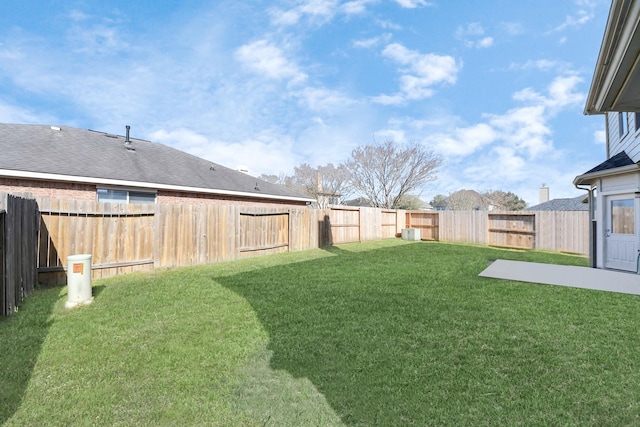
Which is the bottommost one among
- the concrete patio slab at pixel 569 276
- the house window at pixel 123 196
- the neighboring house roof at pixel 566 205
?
the concrete patio slab at pixel 569 276

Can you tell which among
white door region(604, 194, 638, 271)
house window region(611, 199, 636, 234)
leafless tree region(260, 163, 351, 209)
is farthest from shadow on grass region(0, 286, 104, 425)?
leafless tree region(260, 163, 351, 209)

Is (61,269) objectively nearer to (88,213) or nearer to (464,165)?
(88,213)

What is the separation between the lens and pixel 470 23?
1122 centimetres

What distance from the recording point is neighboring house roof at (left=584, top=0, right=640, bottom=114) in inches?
84.0

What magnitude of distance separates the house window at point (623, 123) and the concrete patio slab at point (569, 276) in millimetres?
4176

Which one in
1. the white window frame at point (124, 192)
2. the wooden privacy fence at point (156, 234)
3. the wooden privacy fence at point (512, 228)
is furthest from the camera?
the wooden privacy fence at point (512, 228)

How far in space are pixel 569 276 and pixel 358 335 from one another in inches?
248

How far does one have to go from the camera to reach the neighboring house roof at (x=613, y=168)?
7355mm

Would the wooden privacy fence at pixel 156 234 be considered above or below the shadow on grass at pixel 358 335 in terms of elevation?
above

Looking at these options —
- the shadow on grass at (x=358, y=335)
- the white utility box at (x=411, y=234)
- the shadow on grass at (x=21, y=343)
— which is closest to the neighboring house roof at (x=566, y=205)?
the white utility box at (x=411, y=234)

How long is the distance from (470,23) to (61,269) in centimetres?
1428

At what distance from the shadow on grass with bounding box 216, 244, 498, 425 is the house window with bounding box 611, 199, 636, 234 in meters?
4.69

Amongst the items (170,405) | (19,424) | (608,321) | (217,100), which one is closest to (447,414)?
(170,405)

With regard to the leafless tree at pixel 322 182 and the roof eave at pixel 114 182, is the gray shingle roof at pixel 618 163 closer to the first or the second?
the roof eave at pixel 114 182
